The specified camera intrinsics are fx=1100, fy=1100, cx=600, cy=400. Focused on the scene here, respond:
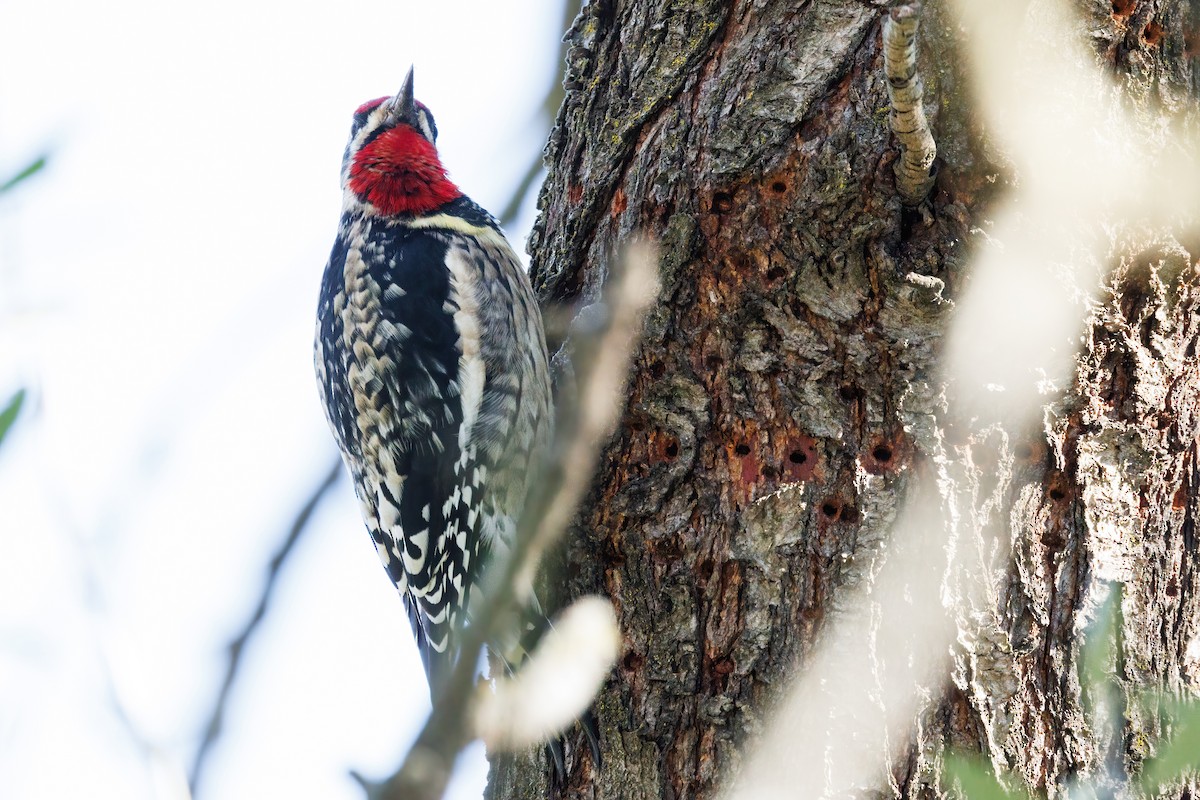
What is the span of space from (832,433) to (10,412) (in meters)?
1.40

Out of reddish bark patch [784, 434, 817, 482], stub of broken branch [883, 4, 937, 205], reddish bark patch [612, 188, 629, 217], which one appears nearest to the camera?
stub of broken branch [883, 4, 937, 205]

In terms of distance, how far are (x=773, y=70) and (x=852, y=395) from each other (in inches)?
26.5

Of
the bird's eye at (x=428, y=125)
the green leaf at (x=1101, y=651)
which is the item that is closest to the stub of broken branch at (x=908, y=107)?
the green leaf at (x=1101, y=651)

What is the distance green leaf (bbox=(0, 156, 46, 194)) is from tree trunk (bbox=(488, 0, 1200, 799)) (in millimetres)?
1229

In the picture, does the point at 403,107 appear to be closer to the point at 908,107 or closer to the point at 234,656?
the point at 908,107

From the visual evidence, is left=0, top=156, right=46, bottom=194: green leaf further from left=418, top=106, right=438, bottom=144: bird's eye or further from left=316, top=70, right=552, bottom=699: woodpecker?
left=418, top=106, right=438, bottom=144: bird's eye

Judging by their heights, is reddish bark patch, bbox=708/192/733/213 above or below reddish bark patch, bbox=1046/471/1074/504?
above

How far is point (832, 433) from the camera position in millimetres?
2094

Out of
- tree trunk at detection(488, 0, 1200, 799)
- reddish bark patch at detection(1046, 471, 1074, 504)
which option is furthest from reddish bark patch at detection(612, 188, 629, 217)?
reddish bark patch at detection(1046, 471, 1074, 504)

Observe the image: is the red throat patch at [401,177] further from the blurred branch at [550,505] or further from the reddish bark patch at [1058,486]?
Answer: the reddish bark patch at [1058,486]

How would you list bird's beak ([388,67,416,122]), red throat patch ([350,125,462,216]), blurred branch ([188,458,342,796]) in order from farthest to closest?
bird's beak ([388,67,416,122]) → red throat patch ([350,125,462,216]) → blurred branch ([188,458,342,796])

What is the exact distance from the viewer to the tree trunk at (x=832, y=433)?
6.32 feet

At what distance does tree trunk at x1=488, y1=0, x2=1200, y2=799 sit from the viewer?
1.93 metres

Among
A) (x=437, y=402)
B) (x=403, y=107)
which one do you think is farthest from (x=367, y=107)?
(x=437, y=402)
